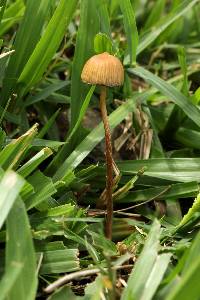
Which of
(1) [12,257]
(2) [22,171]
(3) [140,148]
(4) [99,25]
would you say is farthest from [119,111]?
(1) [12,257]

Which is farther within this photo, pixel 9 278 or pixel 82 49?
pixel 82 49

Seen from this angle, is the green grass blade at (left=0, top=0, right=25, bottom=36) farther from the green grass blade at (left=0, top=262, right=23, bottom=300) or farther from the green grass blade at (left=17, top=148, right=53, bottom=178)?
the green grass blade at (left=0, top=262, right=23, bottom=300)

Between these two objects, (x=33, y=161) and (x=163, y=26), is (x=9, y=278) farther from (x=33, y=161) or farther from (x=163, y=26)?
(x=163, y=26)

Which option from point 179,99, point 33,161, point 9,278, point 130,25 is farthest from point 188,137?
point 9,278

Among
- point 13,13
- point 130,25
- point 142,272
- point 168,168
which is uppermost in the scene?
point 13,13

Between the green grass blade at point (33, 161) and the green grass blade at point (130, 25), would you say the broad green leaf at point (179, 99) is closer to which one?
the green grass blade at point (130, 25)

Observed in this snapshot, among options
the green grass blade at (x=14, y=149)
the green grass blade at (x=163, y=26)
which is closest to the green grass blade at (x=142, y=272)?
the green grass blade at (x=14, y=149)

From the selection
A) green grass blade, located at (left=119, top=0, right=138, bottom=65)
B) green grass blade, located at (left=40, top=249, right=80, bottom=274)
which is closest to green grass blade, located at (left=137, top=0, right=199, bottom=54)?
green grass blade, located at (left=119, top=0, right=138, bottom=65)
